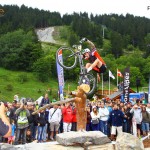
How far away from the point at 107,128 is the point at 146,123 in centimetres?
206

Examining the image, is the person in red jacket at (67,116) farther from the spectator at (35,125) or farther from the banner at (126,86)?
the banner at (126,86)

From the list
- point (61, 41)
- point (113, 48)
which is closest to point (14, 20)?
point (61, 41)

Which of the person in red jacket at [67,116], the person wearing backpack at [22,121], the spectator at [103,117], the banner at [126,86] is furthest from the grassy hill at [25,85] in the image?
the person wearing backpack at [22,121]

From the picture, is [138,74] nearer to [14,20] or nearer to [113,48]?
[113,48]

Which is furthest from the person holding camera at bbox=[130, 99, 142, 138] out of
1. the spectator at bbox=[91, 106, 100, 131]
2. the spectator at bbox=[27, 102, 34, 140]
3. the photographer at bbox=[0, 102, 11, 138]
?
the photographer at bbox=[0, 102, 11, 138]

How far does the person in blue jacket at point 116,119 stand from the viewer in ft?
51.8

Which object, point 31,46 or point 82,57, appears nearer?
point 82,57

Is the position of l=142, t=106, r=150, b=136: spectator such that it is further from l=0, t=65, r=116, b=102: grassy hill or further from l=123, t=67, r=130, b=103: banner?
l=0, t=65, r=116, b=102: grassy hill

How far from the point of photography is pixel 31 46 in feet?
306

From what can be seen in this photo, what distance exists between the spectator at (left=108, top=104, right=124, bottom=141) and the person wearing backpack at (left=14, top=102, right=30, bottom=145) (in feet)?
12.4

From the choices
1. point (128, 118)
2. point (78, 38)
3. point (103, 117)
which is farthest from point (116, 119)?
point (78, 38)

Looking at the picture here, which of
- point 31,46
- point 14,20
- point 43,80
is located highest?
point 14,20

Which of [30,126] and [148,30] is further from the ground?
[148,30]

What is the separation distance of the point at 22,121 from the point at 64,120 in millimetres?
2474
